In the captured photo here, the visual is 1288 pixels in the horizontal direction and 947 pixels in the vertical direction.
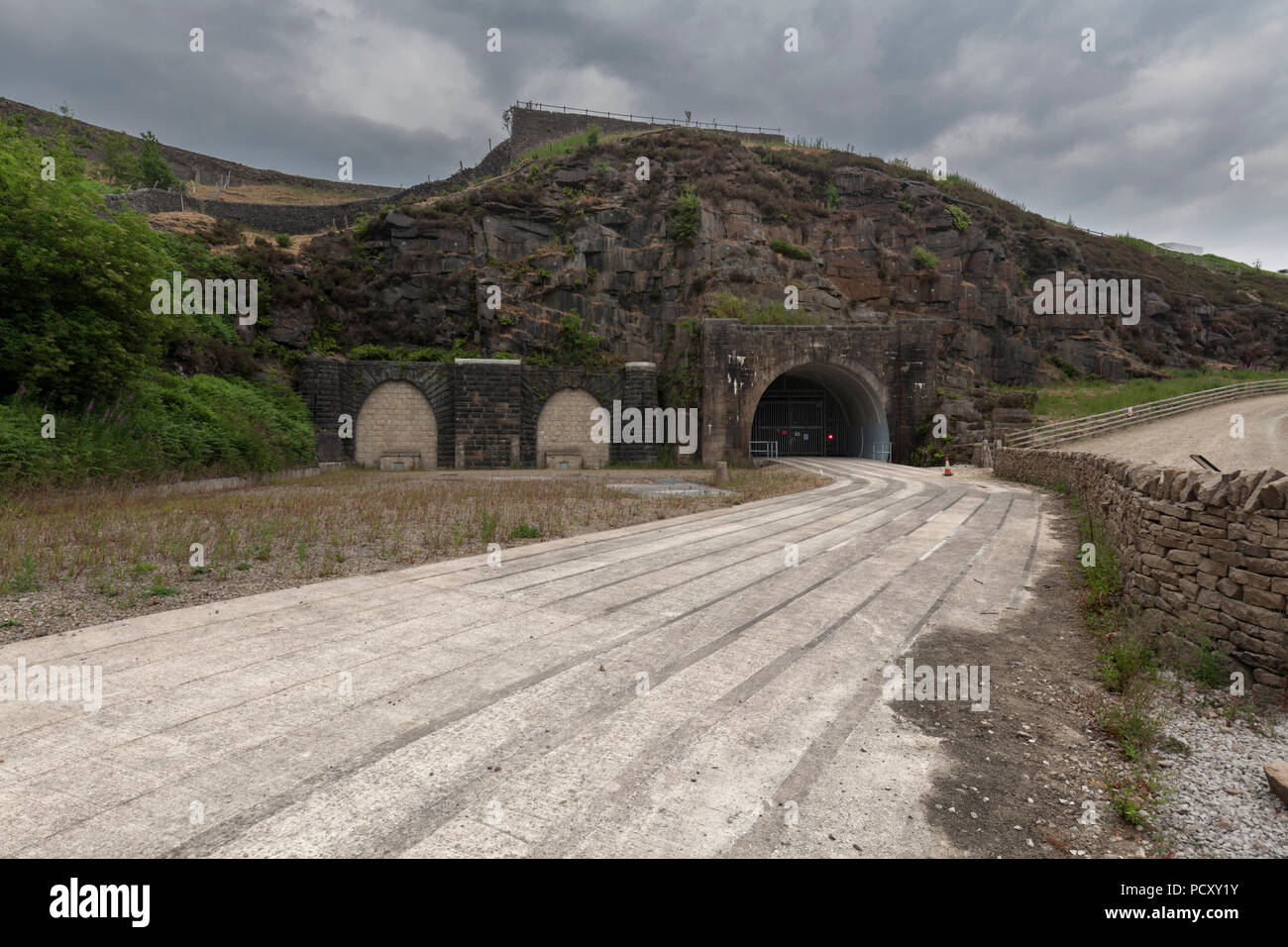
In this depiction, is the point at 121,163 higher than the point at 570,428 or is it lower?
higher

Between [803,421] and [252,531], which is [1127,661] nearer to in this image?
[252,531]

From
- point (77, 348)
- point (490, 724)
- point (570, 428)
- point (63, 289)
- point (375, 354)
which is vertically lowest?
point (490, 724)

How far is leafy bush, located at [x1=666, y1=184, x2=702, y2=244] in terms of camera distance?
32250 mm

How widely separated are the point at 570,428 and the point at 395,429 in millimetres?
7557

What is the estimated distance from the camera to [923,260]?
35.1 metres

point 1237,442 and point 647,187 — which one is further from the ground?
point 647,187

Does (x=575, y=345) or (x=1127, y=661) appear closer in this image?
(x=1127, y=661)

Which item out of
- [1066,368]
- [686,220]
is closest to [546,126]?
[686,220]

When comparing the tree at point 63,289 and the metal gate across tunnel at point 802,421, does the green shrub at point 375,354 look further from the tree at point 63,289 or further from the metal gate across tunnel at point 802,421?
the metal gate across tunnel at point 802,421

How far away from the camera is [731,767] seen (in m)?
2.99

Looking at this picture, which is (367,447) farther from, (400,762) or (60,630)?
(400,762)

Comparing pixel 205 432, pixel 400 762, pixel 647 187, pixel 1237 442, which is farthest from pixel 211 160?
pixel 1237 442

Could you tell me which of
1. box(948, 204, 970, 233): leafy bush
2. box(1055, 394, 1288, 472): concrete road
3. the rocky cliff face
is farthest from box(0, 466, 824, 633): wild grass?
box(948, 204, 970, 233): leafy bush
